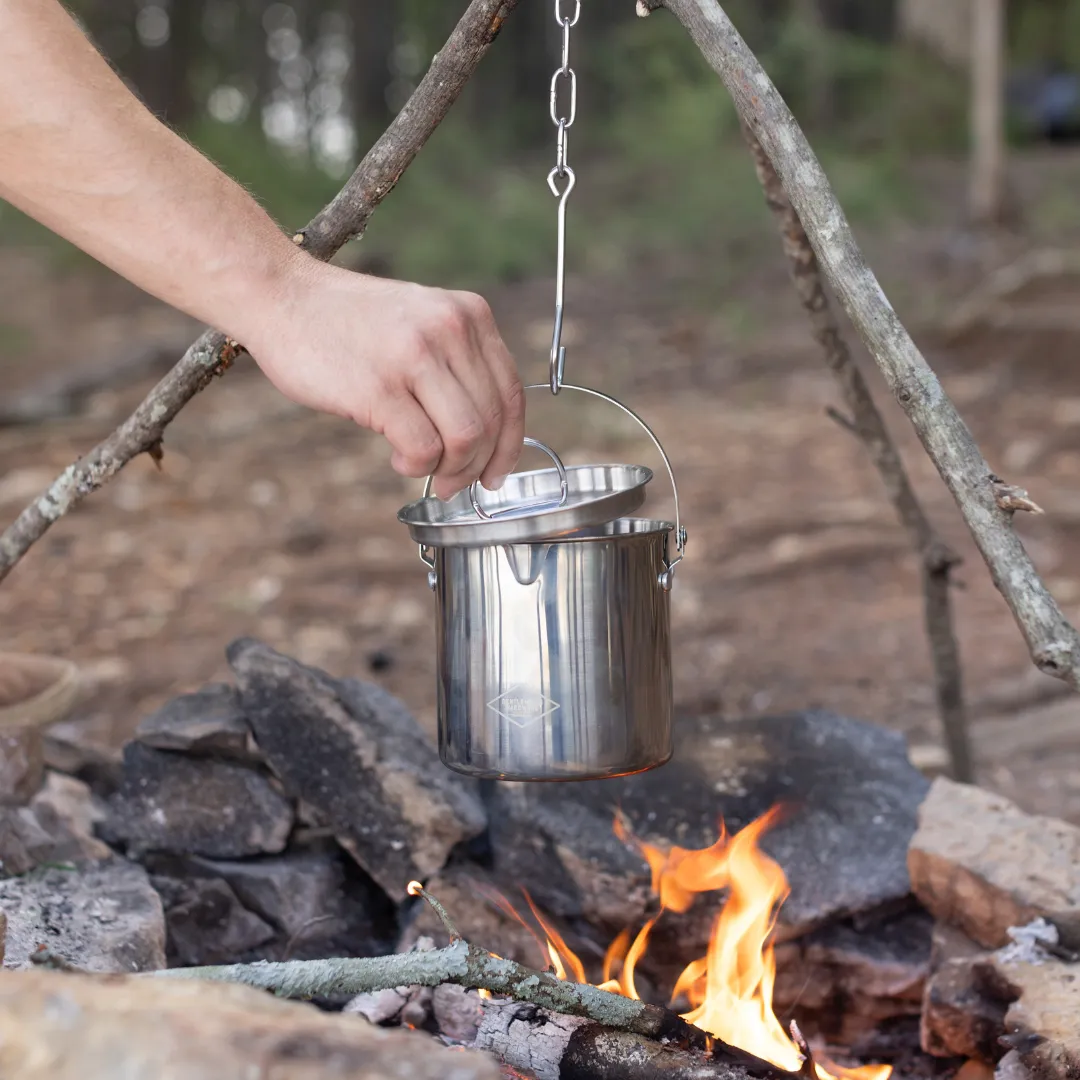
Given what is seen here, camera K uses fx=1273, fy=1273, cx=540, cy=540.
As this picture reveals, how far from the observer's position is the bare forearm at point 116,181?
4.86ft

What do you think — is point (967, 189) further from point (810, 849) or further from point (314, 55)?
point (314, 55)

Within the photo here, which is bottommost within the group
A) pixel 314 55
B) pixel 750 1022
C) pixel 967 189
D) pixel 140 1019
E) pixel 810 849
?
pixel 750 1022

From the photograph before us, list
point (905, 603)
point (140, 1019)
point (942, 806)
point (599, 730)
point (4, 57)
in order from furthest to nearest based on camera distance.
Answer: point (905, 603), point (942, 806), point (599, 730), point (4, 57), point (140, 1019)

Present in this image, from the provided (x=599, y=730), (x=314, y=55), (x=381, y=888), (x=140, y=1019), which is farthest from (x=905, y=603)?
(x=314, y=55)

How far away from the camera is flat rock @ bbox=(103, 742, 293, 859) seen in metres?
2.59

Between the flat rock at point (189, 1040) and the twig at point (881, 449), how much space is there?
1.68m

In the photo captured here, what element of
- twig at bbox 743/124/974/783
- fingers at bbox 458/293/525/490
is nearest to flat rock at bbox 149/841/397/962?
fingers at bbox 458/293/525/490

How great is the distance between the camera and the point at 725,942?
7.99 feet

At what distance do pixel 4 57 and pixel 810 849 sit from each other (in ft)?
6.62

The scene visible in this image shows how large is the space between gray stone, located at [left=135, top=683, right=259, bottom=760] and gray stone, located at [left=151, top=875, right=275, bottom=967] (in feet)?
0.86

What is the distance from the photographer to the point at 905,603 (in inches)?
199

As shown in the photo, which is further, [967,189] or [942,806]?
[967,189]

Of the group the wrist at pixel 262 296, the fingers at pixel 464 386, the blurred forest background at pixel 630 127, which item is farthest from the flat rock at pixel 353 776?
the blurred forest background at pixel 630 127

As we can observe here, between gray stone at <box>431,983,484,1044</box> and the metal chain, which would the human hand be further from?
gray stone at <box>431,983,484,1044</box>
